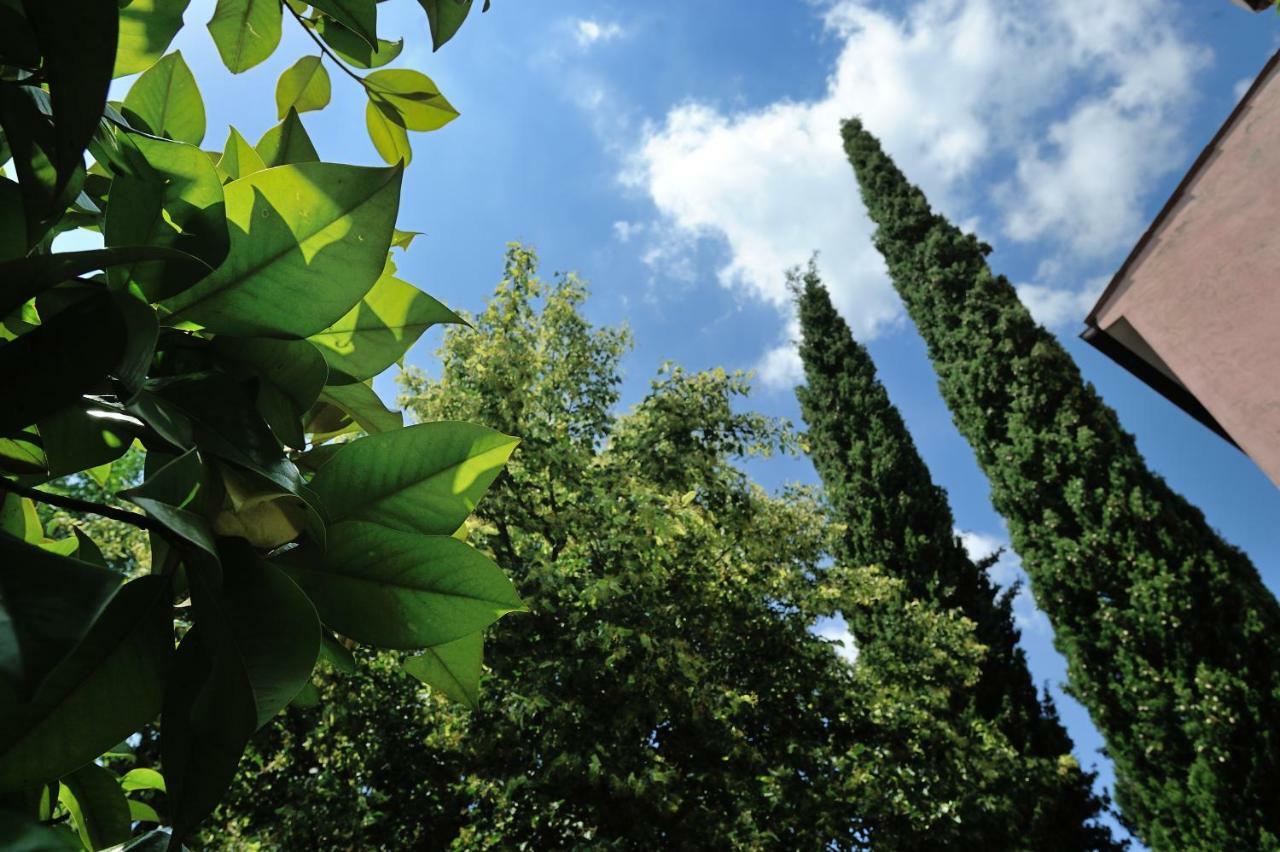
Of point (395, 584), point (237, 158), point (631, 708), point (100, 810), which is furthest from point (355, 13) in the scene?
point (631, 708)

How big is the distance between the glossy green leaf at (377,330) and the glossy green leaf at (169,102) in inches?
7.5

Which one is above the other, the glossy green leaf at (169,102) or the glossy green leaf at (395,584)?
the glossy green leaf at (169,102)

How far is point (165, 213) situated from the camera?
1.26 ft

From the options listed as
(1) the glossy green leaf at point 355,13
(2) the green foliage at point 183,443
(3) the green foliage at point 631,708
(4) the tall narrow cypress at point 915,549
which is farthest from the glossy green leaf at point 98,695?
(4) the tall narrow cypress at point 915,549

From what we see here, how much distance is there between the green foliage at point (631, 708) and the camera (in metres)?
6.48

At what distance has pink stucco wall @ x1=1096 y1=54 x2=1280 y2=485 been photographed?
5613 millimetres

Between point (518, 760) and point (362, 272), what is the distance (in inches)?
285

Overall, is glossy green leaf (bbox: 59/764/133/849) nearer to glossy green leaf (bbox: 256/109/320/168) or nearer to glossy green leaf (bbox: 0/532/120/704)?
glossy green leaf (bbox: 0/532/120/704)

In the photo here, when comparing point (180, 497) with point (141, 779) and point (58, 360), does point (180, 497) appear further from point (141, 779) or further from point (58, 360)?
point (141, 779)

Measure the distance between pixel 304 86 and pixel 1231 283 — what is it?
23.1 feet

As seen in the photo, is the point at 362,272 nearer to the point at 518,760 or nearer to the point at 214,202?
the point at 214,202

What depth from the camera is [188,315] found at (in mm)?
362

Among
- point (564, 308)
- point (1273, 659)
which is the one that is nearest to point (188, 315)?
point (564, 308)

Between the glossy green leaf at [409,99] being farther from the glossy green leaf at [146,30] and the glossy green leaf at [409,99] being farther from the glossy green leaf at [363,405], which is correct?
the glossy green leaf at [363,405]
